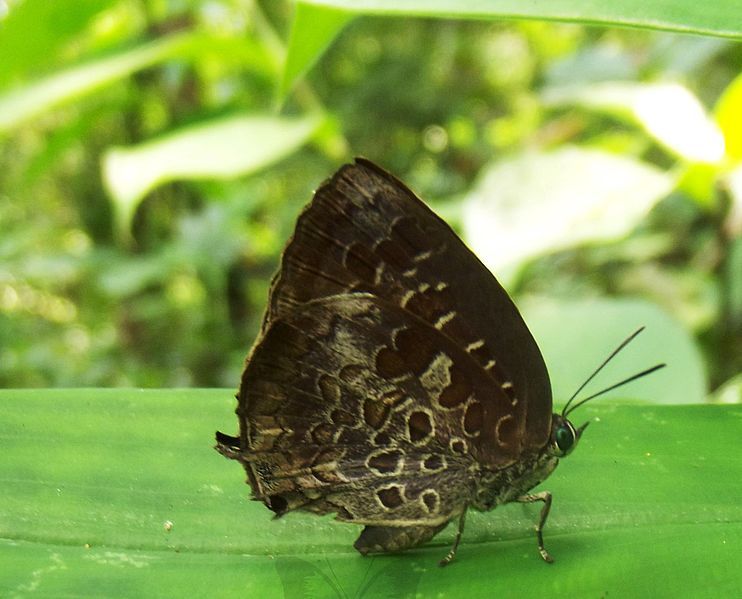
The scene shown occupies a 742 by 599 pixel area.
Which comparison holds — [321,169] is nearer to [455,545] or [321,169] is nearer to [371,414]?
[371,414]

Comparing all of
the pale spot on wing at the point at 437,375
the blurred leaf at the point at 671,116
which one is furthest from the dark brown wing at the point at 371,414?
the blurred leaf at the point at 671,116

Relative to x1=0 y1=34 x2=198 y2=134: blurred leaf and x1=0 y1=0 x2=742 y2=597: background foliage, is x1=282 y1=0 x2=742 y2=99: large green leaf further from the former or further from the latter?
x1=0 y1=34 x2=198 y2=134: blurred leaf

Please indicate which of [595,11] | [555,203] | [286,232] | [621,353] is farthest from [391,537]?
[286,232]

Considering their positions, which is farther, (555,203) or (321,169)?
(321,169)

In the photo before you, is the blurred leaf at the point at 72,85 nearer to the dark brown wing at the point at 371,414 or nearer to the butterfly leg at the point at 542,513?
the dark brown wing at the point at 371,414

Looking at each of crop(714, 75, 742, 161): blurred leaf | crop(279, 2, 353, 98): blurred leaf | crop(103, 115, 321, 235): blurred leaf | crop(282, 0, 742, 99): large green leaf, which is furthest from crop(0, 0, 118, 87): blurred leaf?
crop(714, 75, 742, 161): blurred leaf

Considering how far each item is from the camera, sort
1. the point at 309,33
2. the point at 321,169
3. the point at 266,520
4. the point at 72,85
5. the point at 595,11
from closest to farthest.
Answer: the point at 595,11 < the point at 266,520 < the point at 309,33 < the point at 72,85 < the point at 321,169
